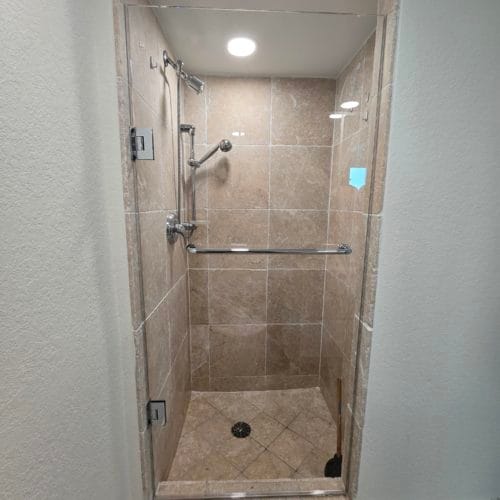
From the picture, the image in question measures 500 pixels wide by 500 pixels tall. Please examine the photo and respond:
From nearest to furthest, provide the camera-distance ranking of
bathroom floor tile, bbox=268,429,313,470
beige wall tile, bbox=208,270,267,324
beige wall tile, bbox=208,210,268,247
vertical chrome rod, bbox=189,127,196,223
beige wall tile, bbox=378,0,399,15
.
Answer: beige wall tile, bbox=378,0,399,15, bathroom floor tile, bbox=268,429,313,470, vertical chrome rod, bbox=189,127,196,223, beige wall tile, bbox=208,210,268,247, beige wall tile, bbox=208,270,267,324

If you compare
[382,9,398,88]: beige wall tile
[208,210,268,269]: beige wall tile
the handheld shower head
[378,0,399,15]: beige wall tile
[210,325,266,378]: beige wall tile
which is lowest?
[210,325,266,378]: beige wall tile

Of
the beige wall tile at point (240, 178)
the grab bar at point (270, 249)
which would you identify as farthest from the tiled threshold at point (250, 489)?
the beige wall tile at point (240, 178)

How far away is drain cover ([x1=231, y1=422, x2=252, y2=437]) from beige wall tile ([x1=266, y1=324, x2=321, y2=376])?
1.16 feet

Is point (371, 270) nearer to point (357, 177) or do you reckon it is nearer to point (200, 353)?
point (357, 177)

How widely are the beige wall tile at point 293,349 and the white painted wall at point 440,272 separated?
2.65 ft

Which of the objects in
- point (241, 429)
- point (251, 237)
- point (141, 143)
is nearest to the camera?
point (141, 143)

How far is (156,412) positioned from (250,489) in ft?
1.60

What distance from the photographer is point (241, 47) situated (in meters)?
1.20

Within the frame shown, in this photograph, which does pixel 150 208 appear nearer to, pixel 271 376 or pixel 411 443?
pixel 411 443

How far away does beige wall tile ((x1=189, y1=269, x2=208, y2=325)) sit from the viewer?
1608mm

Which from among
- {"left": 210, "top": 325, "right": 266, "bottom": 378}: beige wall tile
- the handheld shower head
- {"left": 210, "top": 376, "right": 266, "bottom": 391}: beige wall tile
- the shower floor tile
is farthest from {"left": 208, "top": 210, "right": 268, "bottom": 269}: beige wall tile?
the shower floor tile

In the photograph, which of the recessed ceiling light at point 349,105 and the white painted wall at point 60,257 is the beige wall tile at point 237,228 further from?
the white painted wall at point 60,257

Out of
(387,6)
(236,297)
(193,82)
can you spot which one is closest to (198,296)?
(236,297)

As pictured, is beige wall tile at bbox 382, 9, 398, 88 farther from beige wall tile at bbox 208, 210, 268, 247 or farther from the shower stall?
beige wall tile at bbox 208, 210, 268, 247
